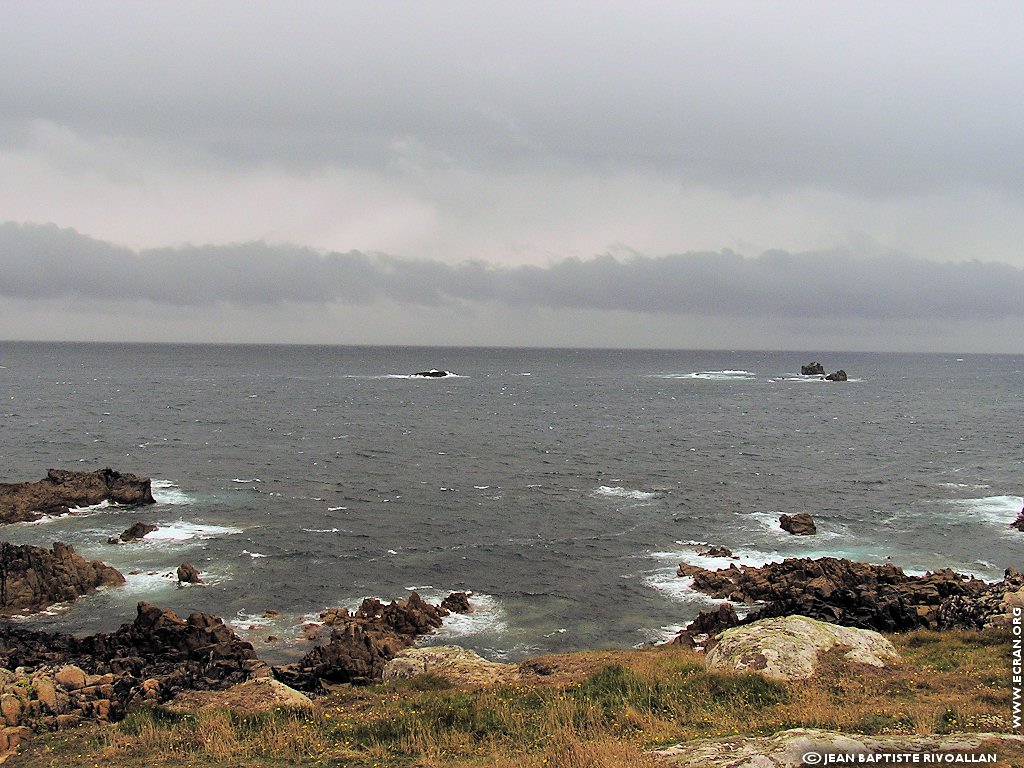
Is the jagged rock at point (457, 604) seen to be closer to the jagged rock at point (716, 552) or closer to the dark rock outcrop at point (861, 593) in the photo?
the dark rock outcrop at point (861, 593)

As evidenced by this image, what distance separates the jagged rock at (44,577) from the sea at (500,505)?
1150 millimetres

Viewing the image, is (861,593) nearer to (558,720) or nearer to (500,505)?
(558,720)

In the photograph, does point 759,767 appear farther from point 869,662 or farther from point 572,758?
point 869,662

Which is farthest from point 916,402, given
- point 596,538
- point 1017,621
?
point 1017,621

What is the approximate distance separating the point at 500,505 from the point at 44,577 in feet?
96.6

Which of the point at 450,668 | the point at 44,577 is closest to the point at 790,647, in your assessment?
the point at 450,668

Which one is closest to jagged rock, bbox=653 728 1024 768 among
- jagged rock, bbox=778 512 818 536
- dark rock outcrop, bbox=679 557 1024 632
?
dark rock outcrop, bbox=679 557 1024 632

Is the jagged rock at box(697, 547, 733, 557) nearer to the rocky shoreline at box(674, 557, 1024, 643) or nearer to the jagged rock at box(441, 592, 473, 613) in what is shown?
the rocky shoreline at box(674, 557, 1024, 643)

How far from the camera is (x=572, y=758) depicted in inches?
469

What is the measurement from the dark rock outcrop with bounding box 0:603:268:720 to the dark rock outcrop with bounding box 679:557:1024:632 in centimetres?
2076

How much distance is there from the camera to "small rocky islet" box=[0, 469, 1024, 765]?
19750 millimetres

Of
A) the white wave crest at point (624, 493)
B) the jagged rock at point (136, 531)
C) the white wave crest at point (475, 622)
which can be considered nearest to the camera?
the white wave crest at point (475, 622)

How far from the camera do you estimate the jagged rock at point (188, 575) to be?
36250 millimetres

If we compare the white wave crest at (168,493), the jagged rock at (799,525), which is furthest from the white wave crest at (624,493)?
the white wave crest at (168,493)
